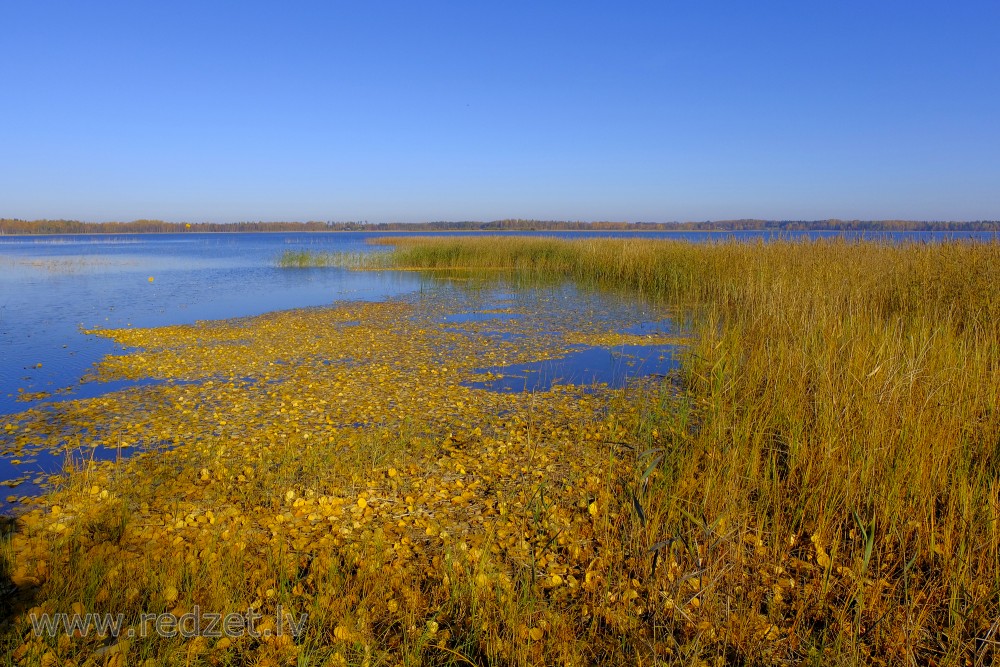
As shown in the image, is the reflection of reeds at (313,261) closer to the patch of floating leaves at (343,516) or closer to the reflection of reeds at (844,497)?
the patch of floating leaves at (343,516)

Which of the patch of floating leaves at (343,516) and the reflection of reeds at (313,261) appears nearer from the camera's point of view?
the patch of floating leaves at (343,516)

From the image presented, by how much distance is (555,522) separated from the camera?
157 inches

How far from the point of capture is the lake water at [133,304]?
8242 mm

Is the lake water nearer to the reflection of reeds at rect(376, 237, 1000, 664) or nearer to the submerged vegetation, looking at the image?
the submerged vegetation

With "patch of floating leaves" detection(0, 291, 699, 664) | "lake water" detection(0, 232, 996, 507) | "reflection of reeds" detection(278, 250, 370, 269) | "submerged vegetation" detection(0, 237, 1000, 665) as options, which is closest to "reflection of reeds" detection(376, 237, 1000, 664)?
"submerged vegetation" detection(0, 237, 1000, 665)

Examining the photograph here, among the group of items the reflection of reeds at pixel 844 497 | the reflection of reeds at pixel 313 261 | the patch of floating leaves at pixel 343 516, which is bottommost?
the patch of floating leaves at pixel 343 516

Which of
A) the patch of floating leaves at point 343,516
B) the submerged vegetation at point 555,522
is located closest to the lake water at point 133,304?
the patch of floating leaves at point 343,516

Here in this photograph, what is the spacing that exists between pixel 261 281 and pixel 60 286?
7228mm

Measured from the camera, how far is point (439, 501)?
14.3 feet

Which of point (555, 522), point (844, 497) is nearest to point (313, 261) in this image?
point (555, 522)

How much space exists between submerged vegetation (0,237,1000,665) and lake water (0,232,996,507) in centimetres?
149

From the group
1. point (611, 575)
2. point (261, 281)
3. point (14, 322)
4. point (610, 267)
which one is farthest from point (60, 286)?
point (611, 575)

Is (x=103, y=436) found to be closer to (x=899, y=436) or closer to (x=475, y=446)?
(x=475, y=446)

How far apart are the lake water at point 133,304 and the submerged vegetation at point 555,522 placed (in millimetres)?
1491
